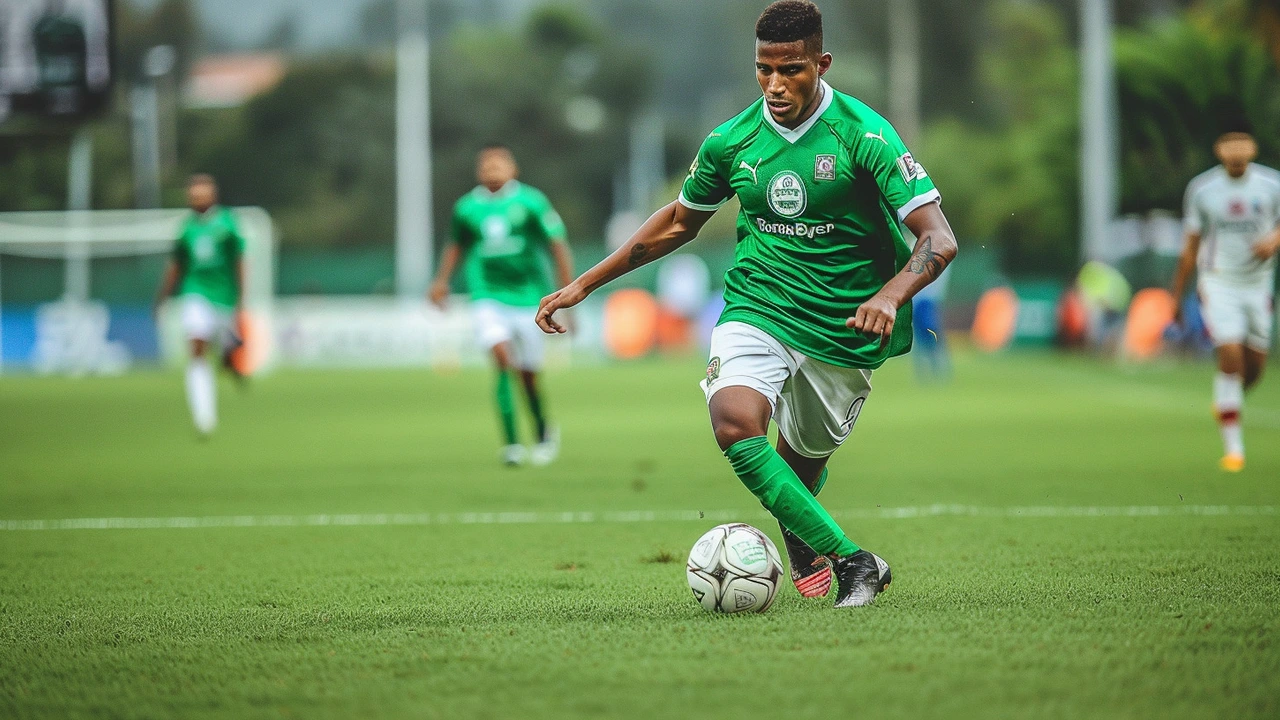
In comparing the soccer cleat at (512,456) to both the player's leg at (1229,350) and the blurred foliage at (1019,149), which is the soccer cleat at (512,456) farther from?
the blurred foliage at (1019,149)

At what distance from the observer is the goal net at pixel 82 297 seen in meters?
31.4

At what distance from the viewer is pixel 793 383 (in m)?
5.65

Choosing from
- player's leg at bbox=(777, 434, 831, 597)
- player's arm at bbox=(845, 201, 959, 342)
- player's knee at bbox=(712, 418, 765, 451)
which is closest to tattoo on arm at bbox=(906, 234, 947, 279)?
player's arm at bbox=(845, 201, 959, 342)

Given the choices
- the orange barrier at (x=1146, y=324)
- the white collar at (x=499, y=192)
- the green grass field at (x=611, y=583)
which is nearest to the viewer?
the green grass field at (x=611, y=583)

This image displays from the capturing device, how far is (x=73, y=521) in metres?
8.93

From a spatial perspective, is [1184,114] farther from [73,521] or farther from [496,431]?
[73,521]

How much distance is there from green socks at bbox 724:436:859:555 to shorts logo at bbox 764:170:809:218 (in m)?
0.79

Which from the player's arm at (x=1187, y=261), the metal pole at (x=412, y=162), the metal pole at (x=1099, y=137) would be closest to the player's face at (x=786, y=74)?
the player's arm at (x=1187, y=261)

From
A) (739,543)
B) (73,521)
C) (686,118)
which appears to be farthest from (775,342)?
(686,118)

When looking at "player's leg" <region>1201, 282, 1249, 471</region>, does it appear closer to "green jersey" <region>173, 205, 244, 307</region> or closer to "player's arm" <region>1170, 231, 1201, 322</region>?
"player's arm" <region>1170, 231, 1201, 322</region>

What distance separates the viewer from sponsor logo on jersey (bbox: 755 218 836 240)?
18.2ft

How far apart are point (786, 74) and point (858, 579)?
1.66 meters

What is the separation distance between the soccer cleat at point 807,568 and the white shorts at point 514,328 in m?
6.35

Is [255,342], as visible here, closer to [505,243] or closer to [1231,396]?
[505,243]
